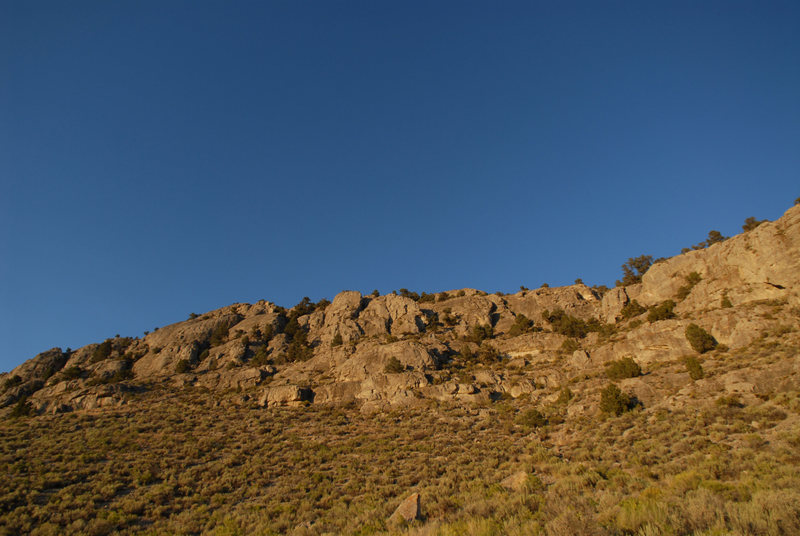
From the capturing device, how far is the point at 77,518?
55.3 feet

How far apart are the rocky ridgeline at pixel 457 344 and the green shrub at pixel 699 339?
740 mm

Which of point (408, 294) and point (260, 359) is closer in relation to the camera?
point (260, 359)

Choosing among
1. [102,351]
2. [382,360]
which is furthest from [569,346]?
[102,351]

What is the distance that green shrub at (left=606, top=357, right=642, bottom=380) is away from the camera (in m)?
34.2

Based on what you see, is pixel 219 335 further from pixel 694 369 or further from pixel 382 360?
pixel 694 369

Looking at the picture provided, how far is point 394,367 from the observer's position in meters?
46.8

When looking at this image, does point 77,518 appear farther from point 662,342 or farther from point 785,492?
point 662,342

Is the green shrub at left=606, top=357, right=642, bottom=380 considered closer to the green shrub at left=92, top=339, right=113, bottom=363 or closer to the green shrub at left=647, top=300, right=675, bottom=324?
the green shrub at left=647, top=300, right=675, bottom=324

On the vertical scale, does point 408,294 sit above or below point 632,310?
above

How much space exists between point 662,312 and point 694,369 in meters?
15.1

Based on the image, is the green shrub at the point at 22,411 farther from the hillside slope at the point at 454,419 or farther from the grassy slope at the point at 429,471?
the grassy slope at the point at 429,471

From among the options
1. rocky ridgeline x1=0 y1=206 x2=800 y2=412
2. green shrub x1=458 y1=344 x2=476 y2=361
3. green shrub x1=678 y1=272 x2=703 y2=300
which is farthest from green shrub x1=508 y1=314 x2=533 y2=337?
green shrub x1=678 y1=272 x2=703 y2=300

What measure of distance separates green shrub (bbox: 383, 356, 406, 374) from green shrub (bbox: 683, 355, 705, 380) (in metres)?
30.3

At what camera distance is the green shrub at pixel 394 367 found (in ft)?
153
